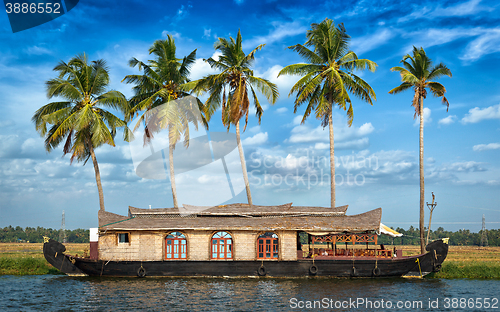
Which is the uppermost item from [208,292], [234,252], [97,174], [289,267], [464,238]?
[97,174]

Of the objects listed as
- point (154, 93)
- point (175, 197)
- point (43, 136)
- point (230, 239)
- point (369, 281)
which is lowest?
point (369, 281)

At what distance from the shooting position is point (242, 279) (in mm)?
21688

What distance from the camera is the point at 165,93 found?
95.6 feet

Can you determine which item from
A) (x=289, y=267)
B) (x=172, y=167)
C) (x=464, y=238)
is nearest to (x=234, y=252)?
(x=289, y=267)

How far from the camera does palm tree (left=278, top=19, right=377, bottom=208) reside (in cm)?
2741

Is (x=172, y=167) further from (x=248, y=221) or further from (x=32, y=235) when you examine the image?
(x=32, y=235)

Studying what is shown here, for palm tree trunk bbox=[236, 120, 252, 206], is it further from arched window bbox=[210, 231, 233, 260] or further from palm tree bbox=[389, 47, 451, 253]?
palm tree bbox=[389, 47, 451, 253]

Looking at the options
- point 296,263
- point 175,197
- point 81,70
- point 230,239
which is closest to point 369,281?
point 296,263

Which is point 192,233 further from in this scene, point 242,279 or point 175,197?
point 175,197

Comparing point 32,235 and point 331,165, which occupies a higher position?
point 331,165

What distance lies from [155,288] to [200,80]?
1495 centimetres

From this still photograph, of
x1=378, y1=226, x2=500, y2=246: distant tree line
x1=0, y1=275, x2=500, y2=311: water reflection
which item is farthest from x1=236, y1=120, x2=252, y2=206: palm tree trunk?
x1=378, y1=226, x2=500, y2=246: distant tree line

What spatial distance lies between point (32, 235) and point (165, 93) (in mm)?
79795

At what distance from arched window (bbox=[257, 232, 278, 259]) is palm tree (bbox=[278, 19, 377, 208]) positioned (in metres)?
6.44
